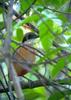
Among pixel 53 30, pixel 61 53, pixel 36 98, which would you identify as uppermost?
pixel 53 30

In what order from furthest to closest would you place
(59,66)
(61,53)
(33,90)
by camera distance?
(33,90) < (61,53) < (59,66)

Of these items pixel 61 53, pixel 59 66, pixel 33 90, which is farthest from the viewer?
pixel 33 90

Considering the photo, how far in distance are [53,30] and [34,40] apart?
0.79 feet

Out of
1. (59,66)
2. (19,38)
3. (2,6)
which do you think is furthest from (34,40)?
(59,66)

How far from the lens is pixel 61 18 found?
0.97m

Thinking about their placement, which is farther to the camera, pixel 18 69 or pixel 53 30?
pixel 18 69

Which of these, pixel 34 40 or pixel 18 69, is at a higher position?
pixel 34 40

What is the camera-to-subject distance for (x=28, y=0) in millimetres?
1146

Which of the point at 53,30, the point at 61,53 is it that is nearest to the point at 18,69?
the point at 61,53

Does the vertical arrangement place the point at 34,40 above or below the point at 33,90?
above

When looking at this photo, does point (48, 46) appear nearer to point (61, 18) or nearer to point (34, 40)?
point (61, 18)

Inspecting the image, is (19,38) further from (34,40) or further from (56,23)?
(56,23)

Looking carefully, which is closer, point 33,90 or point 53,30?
point 53,30

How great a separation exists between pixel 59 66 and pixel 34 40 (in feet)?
1.04
